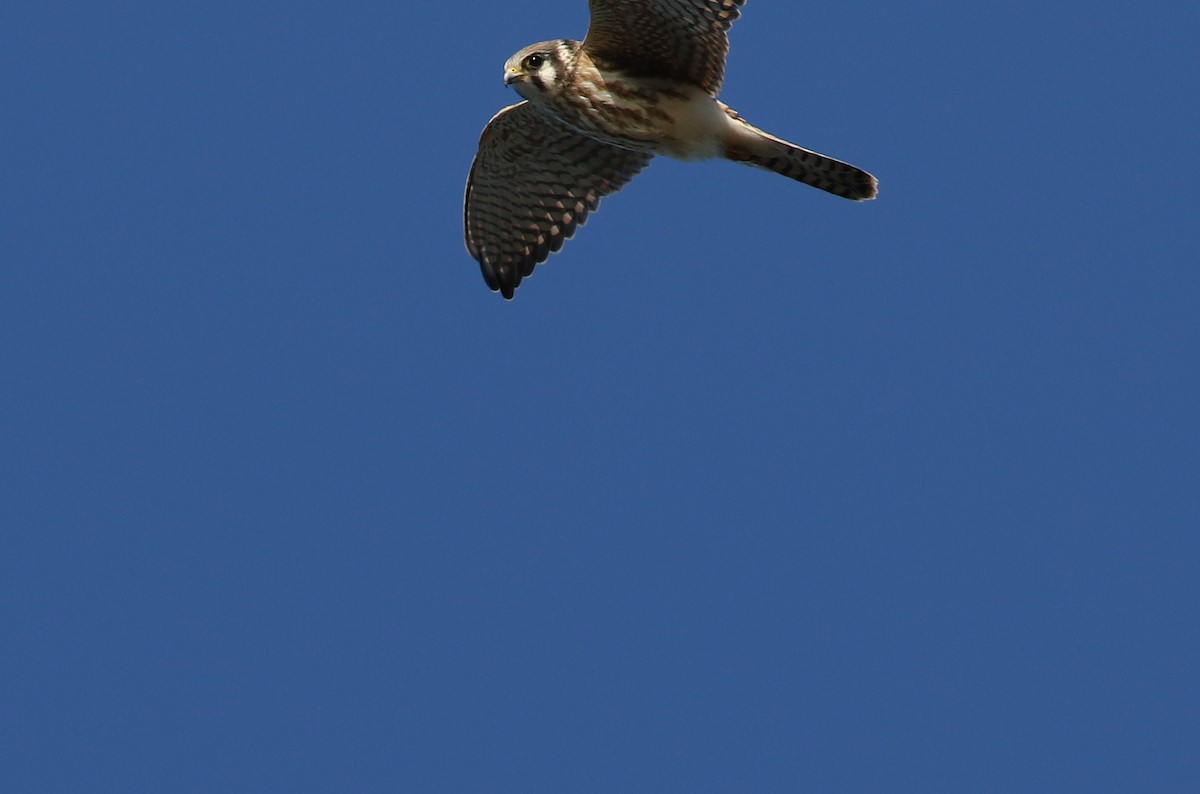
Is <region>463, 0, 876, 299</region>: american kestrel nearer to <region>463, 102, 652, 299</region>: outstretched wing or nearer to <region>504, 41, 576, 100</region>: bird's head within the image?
<region>504, 41, 576, 100</region>: bird's head

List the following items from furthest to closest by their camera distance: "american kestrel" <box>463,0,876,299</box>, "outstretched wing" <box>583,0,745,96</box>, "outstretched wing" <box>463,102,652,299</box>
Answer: "outstretched wing" <box>463,102,652,299</box> < "american kestrel" <box>463,0,876,299</box> < "outstretched wing" <box>583,0,745,96</box>

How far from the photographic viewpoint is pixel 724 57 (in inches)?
418

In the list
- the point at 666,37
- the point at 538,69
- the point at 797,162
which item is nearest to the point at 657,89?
the point at 666,37

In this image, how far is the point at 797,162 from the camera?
1076cm

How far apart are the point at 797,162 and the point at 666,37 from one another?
1.15 meters

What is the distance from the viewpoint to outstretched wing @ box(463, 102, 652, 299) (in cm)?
1178

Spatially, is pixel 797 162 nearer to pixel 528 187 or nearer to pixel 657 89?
pixel 657 89

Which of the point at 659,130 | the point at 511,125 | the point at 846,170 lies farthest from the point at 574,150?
the point at 846,170

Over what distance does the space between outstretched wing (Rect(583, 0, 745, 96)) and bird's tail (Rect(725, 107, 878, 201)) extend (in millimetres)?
328

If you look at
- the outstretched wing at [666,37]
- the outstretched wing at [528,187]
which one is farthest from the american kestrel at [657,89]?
the outstretched wing at [528,187]

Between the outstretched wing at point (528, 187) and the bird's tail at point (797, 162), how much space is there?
3.95 feet

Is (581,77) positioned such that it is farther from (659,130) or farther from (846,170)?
(846,170)

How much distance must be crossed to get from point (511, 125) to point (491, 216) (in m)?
0.76

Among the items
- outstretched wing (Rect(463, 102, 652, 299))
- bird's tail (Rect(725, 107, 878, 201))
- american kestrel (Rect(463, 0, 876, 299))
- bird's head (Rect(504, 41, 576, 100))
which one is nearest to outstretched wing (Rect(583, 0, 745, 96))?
american kestrel (Rect(463, 0, 876, 299))
